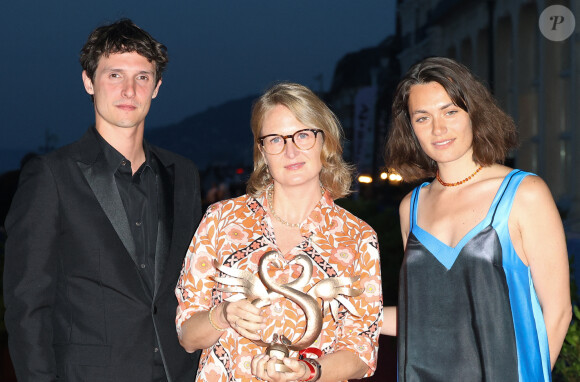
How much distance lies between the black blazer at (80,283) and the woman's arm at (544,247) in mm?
1724

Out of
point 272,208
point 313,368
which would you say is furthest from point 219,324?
point 272,208

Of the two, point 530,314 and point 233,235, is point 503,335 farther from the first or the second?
point 233,235

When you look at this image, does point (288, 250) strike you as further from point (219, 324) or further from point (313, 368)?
point (313, 368)

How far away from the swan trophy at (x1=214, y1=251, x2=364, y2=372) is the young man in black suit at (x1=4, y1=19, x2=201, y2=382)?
67 cm

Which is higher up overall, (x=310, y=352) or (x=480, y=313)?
(x=480, y=313)

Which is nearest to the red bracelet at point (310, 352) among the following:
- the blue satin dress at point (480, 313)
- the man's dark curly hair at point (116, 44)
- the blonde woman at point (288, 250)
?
the blonde woman at point (288, 250)

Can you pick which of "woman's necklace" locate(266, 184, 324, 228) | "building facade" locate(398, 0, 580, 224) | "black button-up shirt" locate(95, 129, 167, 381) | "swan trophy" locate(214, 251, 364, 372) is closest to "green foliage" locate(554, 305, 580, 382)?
"woman's necklace" locate(266, 184, 324, 228)

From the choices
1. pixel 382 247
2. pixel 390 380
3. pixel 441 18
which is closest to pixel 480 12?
pixel 441 18

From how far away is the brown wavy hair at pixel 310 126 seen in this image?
11.1ft

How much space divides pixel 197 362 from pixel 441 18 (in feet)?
115

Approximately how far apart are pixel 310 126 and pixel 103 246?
117 centimetres

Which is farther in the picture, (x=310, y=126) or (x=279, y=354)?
(x=310, y=126)

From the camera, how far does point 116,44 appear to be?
372 centimetres

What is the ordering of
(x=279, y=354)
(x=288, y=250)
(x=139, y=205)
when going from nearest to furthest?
1. (x=279, y=354)
2. (x=288, y=250)
3. (x=139, y=205)
